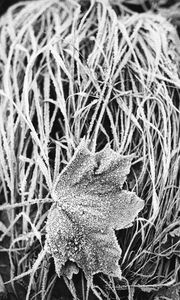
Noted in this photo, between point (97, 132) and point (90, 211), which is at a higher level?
point (97, 132)

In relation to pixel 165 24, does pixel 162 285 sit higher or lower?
lower

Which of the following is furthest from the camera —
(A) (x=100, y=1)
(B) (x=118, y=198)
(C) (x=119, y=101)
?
(A) (x=100, y=1)

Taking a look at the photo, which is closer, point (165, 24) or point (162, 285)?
point (162, 285)

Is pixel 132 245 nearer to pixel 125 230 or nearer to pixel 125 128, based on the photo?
pixel 125 230

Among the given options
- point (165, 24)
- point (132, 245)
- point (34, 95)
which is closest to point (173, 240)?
point (132, 245)
